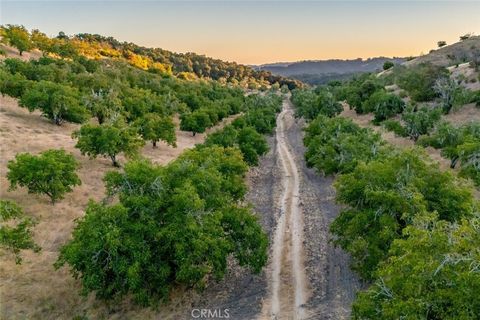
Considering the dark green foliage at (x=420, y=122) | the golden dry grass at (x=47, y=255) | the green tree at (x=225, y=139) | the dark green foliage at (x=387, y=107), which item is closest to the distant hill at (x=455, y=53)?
the dark green foliage at (x=387, y=107)

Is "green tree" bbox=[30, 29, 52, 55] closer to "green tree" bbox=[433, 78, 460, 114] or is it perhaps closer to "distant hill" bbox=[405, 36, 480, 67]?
"green tree" bbox=[433, 78, 460, 114]

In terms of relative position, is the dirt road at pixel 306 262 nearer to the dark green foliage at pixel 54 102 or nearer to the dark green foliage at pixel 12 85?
the dark green foliage at pixel 54 102

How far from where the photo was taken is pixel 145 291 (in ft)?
70.6

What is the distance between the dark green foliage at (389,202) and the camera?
21.6 metres

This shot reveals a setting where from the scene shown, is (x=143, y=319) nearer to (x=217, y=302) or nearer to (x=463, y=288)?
(x=217, y=302)

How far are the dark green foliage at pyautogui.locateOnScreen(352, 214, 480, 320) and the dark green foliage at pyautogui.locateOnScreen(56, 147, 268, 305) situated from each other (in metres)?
9.45

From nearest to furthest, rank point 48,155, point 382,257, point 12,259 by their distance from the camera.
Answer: point 382,257, point 12,259, point 48,155

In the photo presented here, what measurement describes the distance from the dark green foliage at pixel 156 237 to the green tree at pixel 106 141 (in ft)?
68.9

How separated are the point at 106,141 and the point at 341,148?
2534 cm

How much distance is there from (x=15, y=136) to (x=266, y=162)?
109 ft

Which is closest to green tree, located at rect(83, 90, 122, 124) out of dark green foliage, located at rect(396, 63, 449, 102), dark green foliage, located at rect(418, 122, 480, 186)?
dark green foliage, located at rect(418, 122, 480, 186)

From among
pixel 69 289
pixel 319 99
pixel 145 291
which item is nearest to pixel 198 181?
pixel 145 291

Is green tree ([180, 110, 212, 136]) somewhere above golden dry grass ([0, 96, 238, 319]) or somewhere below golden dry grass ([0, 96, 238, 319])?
above

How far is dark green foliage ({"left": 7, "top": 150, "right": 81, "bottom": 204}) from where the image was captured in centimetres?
3359
